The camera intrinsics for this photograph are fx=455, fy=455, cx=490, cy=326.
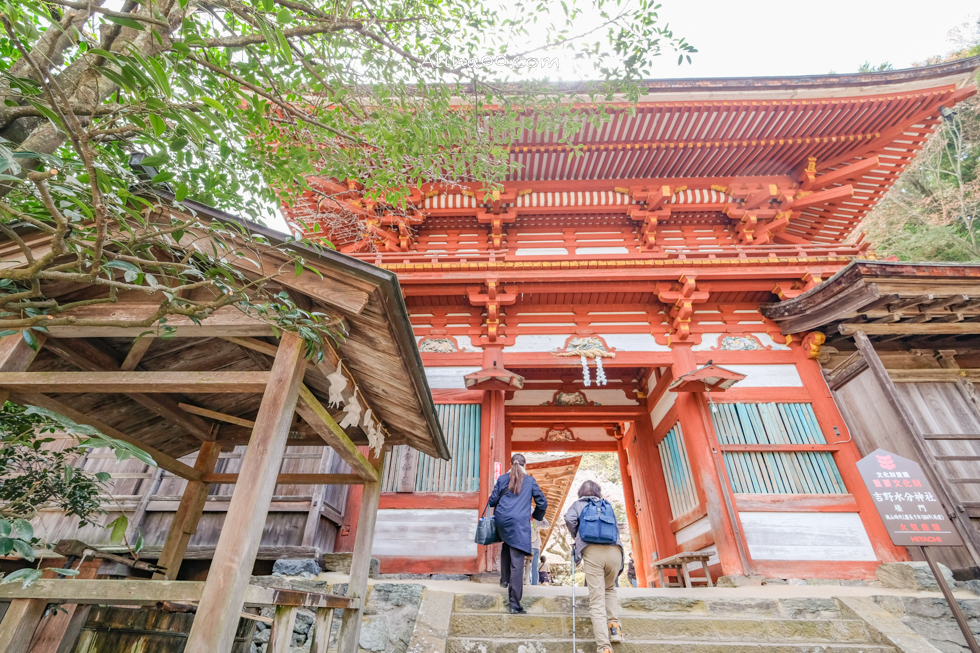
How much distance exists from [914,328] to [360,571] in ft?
25.8

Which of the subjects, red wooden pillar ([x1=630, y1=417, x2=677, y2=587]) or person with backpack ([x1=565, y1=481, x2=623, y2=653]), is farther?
red wooden pillar ([x1=630, y1=417, x2=677, y2=587])

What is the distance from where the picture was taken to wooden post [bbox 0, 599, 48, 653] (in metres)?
2.27

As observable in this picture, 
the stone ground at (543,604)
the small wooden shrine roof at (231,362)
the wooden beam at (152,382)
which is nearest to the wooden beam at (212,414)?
the small wooden shrine roof at (231,362)

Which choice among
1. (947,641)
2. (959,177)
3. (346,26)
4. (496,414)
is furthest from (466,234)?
(959,177)

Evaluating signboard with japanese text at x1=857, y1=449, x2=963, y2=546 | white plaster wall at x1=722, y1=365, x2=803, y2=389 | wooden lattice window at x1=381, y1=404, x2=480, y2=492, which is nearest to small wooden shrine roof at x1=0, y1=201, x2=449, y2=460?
wooden lattice window at x1=381, y1=404, x2=480, y2=492

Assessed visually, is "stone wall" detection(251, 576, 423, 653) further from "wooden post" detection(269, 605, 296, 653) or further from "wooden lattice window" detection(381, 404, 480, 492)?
"wooden lattice window" detection(381, 404, 480, 492)

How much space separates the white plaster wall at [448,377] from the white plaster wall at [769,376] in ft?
13.7


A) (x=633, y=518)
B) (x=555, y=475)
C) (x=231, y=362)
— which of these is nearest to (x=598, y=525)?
(x=231, y=362)

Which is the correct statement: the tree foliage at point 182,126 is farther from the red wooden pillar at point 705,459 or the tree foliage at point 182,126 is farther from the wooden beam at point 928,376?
the wooden beam at point 928,376

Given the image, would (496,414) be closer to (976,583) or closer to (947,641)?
(947,641)

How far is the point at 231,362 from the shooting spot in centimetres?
383

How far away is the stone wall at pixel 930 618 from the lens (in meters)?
4.16

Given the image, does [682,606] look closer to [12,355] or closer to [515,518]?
[515,518]

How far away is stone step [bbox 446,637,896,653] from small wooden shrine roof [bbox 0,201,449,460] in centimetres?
155
